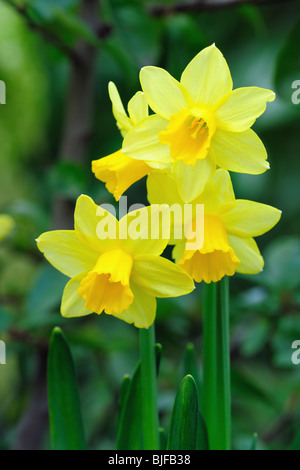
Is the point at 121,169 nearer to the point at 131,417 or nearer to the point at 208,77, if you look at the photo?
the point at 208,77

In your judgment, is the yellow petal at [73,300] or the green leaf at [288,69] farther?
the green leaf at [288,69]

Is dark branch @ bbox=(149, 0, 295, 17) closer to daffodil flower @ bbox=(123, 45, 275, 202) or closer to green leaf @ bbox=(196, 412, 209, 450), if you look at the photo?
daffodil flower @ bbox=(123, 45, 275, 202)

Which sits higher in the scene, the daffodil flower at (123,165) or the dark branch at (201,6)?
the dark branch at (201,6)

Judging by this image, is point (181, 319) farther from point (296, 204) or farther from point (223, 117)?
point (296, 204)

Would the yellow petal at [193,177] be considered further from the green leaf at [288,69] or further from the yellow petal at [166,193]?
the green leaf at [288,69]

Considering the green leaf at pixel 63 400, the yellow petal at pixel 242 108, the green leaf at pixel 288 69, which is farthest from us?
the green leaf at pixel 288 69

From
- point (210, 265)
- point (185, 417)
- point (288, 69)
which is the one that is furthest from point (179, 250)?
point (288, 69)

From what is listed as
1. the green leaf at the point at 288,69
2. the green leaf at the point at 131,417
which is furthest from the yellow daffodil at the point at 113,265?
the green leaf at the point at 288,69
